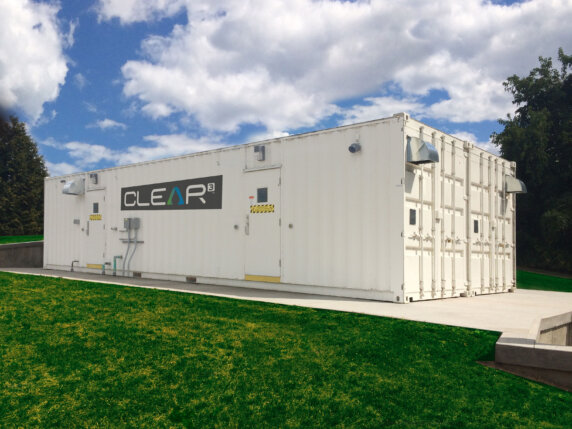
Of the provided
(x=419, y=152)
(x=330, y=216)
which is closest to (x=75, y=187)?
(x=330, y=216)

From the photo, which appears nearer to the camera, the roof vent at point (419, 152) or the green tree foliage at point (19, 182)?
the roof vent at point (419, 152)

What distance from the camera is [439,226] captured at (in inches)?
402

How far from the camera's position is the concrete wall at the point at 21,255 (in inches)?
777

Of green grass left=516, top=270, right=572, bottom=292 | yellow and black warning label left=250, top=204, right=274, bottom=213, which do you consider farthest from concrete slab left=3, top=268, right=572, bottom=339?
green grass left=516, top=270, right=572, bottom=292

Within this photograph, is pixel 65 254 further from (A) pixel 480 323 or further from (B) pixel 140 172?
(A) pixel 480 323

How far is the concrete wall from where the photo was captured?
1973 cm

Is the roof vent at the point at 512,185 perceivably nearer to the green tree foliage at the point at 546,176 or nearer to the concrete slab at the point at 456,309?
the concrete slab at the point at 456,309

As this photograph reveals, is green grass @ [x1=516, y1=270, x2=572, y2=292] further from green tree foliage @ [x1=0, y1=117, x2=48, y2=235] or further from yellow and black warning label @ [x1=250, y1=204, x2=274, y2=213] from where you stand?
green tree foliage @ [x1=0, y1=117, x2=48, y2=235]

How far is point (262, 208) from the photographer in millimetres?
11250

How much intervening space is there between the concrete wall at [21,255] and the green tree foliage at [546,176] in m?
22.1

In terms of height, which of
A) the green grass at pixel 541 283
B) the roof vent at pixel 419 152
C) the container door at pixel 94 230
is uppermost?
the roof vent at pixel 419 152

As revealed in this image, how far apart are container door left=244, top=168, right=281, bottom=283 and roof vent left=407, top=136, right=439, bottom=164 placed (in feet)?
10.1

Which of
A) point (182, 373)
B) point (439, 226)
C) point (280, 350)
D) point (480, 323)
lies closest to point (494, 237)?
point (439, 226)

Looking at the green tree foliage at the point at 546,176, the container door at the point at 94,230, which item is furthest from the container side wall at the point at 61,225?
the green tree foliage at the point at 546,176
